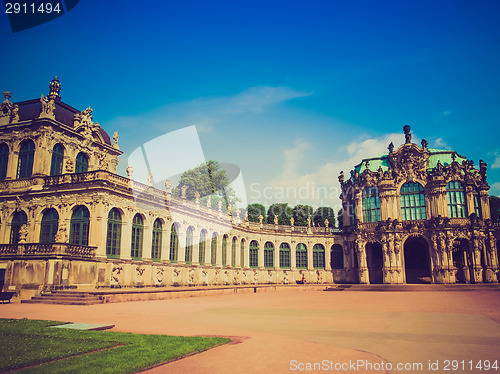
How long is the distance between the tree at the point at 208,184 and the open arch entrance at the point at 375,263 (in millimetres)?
23264

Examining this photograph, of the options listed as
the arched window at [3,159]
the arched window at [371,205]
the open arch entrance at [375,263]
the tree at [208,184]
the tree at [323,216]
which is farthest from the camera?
the tree at [323,216]

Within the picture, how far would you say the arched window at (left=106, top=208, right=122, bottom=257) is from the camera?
2998cm

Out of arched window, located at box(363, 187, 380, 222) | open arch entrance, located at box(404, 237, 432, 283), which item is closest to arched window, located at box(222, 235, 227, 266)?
arched window, located at box(363, 187, 380, 222)

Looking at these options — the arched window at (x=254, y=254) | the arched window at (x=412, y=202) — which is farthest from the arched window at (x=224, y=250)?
the arched window at (x=412, y=202)

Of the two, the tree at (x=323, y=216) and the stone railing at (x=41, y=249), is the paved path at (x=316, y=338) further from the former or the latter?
the tree at (x=323, y=216)

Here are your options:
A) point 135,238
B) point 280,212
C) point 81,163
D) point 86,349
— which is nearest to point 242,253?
point 135,238

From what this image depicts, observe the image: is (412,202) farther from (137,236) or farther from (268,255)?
(137,236)

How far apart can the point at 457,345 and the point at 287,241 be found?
48091mm

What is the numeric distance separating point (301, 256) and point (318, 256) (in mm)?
2664

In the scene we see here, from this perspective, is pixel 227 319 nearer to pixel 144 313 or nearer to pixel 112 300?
pixel 144 313

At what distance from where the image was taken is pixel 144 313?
1670 cm

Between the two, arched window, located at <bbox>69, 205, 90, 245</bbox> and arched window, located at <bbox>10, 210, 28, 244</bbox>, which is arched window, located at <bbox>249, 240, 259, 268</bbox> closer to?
arched window, located at <bbox>69, 205, 90, 245</bbox>

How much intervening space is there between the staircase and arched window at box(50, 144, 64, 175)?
14.6 m

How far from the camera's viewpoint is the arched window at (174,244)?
122 ft
